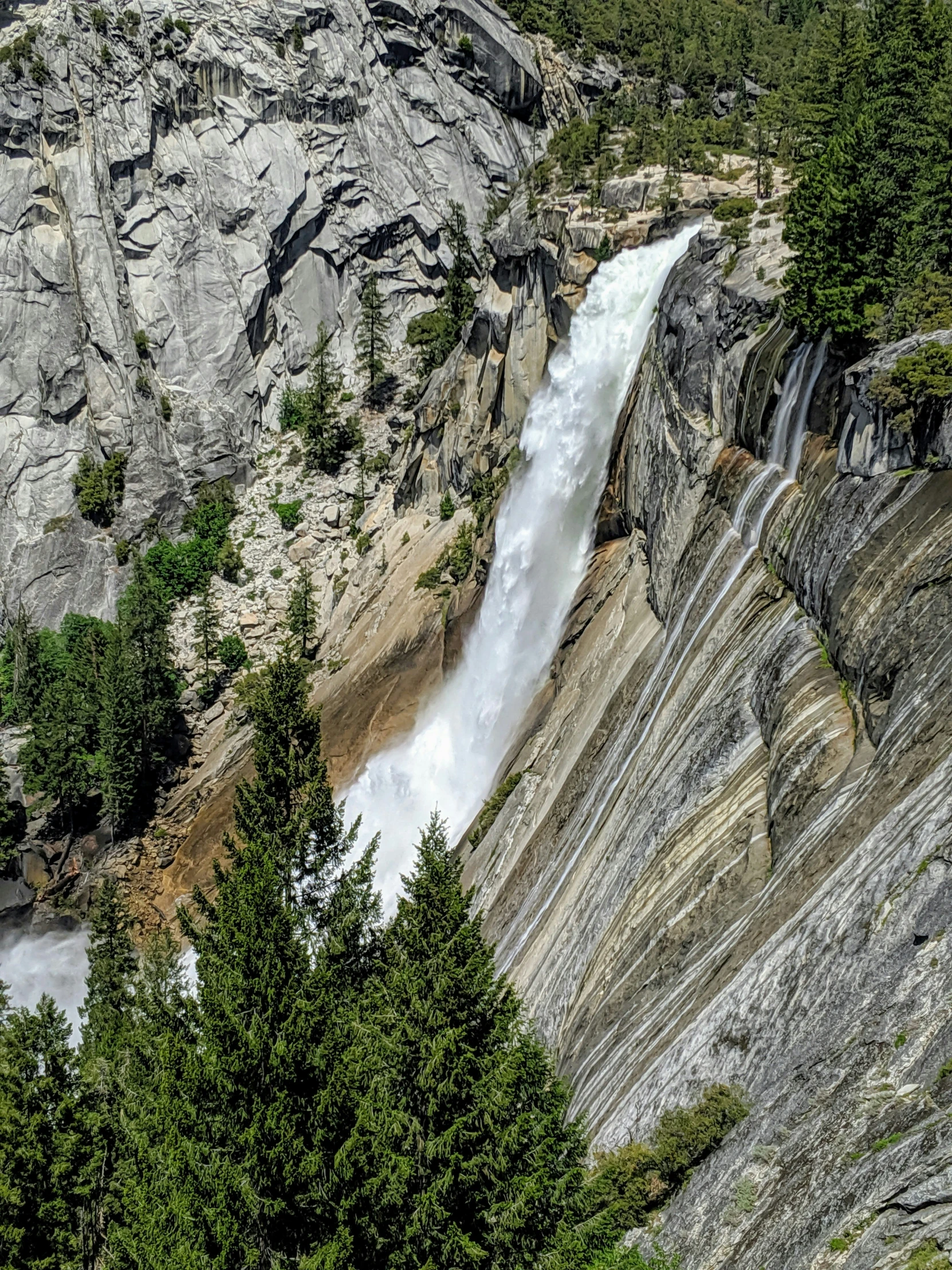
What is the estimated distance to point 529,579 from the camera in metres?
52.9

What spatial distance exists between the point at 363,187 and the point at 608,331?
152 feet

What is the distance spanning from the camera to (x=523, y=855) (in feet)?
123

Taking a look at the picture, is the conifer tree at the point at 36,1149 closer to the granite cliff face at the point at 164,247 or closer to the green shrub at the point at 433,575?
the green shrub at the point at 433,575

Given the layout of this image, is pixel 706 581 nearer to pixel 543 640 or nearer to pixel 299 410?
pixel 543 640

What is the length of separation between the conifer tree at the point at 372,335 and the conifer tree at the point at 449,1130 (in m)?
70.8

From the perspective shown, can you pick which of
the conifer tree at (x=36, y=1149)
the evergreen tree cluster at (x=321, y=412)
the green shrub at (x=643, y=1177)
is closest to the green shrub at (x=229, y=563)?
the evergreen tree cluster at (x=321, y=412)

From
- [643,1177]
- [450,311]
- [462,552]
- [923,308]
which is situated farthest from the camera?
[450,311]

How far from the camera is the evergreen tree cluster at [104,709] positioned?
64.7 metres

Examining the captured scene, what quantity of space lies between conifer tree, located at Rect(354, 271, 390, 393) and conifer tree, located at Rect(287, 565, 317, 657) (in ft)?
71.3

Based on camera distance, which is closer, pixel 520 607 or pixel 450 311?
pixel 520 607

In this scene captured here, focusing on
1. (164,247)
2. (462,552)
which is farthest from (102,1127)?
(164,247)

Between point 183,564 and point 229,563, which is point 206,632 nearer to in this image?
point 229,563

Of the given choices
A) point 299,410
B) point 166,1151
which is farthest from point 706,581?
point 299,410

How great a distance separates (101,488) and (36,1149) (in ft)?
215
